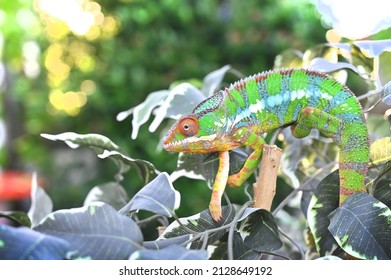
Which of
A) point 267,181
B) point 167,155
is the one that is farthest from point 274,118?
point 167,155

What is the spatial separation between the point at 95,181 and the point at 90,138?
75.4 inches

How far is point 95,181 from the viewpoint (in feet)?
7.94

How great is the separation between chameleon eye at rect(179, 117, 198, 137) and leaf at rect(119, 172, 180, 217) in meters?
0.06

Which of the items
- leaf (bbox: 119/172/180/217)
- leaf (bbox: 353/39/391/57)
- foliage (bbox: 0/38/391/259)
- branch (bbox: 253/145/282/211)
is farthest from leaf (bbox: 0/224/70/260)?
leaf (bbox: 353/39/391/57)

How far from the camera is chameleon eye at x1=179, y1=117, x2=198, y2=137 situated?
1.66 ft

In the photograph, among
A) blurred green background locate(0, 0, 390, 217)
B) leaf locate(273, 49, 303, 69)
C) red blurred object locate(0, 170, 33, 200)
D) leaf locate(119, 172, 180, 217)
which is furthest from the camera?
red blurred object locate(0, 170, 33, 200)

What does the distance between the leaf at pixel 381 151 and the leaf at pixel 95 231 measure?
0.29 metres

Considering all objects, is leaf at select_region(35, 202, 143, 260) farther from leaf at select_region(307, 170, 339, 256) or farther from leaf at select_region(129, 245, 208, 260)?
leaf at select_region(307, 170, 339, 256)

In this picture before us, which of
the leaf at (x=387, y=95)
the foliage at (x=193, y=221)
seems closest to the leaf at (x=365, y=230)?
the foliage at (x=193, y=221)

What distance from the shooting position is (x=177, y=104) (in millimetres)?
632

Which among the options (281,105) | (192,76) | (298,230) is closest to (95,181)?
(192,76)

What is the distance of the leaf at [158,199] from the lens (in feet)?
1.47

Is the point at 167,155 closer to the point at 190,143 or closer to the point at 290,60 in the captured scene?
the point at 290,60
